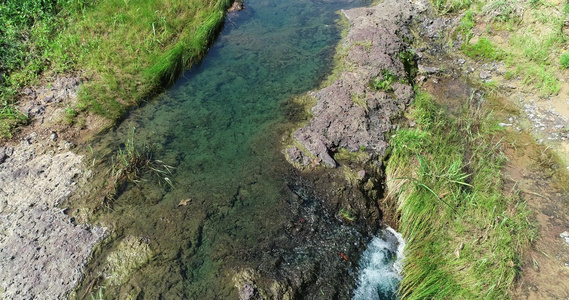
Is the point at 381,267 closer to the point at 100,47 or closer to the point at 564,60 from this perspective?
the point at 564,60

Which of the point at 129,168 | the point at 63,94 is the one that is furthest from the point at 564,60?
the point at 63,94

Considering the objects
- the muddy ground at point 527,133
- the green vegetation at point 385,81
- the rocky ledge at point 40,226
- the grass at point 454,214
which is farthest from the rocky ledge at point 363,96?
the rocky ledge at point 40,226

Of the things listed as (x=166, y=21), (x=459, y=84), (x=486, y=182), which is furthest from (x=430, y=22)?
(x=166, y=21)

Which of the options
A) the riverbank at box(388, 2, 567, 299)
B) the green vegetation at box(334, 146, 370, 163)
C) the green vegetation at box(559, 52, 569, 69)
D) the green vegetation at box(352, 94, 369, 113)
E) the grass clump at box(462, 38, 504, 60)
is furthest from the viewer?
the grass clump at box(462, 38, 504, 60)

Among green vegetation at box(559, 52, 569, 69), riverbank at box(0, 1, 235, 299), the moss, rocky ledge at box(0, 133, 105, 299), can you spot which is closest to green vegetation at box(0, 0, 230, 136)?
A: riverbank at box(0, 1, 235, 299)

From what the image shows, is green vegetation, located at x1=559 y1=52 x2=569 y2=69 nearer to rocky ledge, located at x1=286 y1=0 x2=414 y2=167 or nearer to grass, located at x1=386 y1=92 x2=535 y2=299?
grass, located at x1=386 y1=92 x2=535 y2=299

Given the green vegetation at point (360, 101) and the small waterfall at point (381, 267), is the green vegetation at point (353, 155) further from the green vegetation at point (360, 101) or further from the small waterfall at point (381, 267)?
the small waterfall at point (381, 267)
